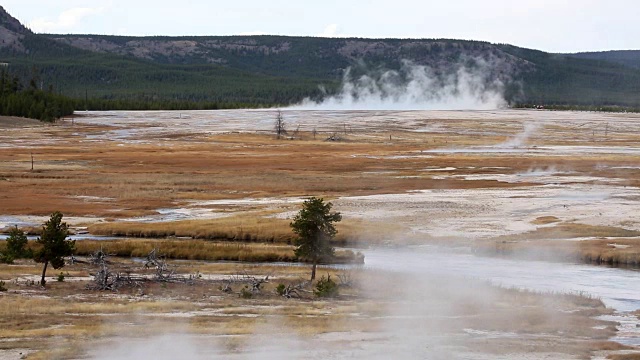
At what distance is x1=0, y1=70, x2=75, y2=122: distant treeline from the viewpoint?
138 metres

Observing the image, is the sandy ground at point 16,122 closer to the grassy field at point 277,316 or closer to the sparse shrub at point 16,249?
the sparse shrub at point 16,249

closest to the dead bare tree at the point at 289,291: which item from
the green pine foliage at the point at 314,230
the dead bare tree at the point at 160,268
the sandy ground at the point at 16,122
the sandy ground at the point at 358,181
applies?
the green pine foliage at the point at 314,230

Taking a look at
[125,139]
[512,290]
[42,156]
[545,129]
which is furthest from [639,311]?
[545,129]

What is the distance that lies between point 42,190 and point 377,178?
68.6 ft

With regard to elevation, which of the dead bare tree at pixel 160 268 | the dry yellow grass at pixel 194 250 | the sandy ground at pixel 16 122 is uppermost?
the dead bare tree at pixel 160 268

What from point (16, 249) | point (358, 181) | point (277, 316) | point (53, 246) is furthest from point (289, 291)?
point (358, 181)

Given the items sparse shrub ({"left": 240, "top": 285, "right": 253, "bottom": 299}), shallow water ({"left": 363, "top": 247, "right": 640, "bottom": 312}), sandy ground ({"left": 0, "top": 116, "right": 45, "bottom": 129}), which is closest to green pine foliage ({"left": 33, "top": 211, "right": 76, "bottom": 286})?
sparse shrub ({"left": 240, "top": 285, "right": 253, "bottom": 299})

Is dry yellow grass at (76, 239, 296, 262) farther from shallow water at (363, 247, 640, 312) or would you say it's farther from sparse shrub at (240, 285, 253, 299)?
sparse shrub at (240, 285, 253, 299)

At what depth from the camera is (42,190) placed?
59125 millimetres

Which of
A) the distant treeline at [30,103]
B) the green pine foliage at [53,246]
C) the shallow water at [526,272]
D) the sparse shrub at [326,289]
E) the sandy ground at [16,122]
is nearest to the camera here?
the sparse shrub at [326,289]

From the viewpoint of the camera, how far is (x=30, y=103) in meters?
141

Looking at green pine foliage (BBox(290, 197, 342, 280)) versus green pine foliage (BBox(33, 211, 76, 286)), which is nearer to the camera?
green pine foliage (BBox(33, 211, 76, 286))

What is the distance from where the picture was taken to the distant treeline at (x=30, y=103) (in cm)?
13788

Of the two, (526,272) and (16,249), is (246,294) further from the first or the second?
(16,249)
